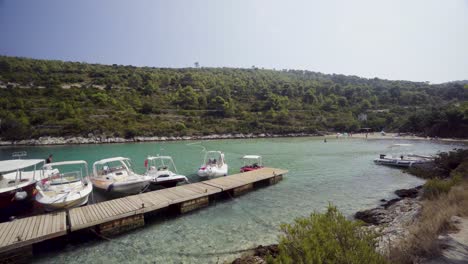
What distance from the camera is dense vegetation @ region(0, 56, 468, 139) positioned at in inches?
2263

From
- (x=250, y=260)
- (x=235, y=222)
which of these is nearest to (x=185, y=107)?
(x=235, y=222)

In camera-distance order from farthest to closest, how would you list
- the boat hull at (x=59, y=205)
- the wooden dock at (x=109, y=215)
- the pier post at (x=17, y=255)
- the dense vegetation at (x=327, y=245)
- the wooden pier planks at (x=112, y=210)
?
the boat hull at (x=59, y=205) → the wooden pier planks at (x=112, y=210) → the wooden dock at (x=109, y=215) → the pier post at (x=17, y=255) → the dense vegetation at (x=327, y=245)

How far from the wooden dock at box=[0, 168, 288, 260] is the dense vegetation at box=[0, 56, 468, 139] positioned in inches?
1808

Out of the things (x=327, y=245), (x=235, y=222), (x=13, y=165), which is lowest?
(x=235, y=222)

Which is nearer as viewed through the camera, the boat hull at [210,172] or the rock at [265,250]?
the rock at [265,250]

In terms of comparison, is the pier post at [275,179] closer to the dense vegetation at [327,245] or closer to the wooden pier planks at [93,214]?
the wooden pier planks at [93,214]

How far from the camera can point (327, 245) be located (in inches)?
172

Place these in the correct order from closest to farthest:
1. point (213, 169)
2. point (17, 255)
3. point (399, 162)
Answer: point (17, 255) → point (213, 169) → point (399, 162)

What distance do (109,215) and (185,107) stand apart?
7836 cm

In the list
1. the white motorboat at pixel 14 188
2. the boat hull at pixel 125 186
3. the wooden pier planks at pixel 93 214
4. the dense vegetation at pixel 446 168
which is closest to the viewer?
the wooden pier planks at pixel 93 214

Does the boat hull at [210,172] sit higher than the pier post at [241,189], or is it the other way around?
the boat hull at [210,172]

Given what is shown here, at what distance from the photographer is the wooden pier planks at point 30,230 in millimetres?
8188

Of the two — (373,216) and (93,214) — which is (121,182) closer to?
(93,214)

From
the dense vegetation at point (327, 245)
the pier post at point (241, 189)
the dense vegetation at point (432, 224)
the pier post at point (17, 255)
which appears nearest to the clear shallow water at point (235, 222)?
the pier post at point (17, 255)
